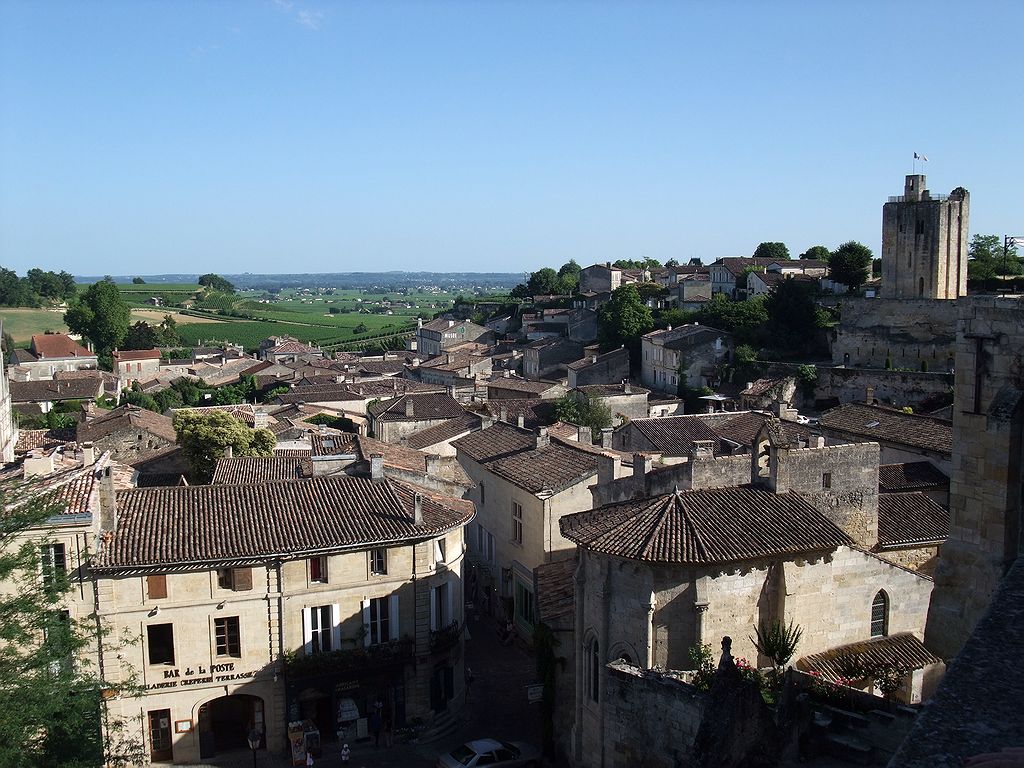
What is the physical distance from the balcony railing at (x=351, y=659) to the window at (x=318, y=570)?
186cm

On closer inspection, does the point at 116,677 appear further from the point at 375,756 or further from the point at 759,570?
the point at 759,570

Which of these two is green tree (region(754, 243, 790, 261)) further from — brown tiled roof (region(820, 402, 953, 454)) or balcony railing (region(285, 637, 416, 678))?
balcony railing (region(285, 637, 416, 678))

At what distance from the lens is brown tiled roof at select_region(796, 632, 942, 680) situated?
20266 millimetres

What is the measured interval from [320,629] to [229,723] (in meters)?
3.55

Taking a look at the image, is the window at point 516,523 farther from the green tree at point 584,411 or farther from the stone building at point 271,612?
the green tree at point 584,411

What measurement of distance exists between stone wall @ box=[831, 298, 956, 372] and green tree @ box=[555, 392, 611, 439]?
895 inches

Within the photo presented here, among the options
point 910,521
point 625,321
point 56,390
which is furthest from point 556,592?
point 56,390

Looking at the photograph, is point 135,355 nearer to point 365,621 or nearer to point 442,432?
point 442,432

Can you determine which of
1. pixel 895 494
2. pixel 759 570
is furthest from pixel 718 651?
pixel 895 494

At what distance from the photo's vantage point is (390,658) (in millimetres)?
25641

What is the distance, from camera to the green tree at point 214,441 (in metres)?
47.5

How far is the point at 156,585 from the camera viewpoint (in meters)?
23.9

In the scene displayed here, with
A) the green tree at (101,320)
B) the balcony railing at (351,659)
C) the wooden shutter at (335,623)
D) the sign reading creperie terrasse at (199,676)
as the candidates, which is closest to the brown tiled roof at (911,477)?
the balcony railing at (351,659)

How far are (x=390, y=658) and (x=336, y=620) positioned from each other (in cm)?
178
